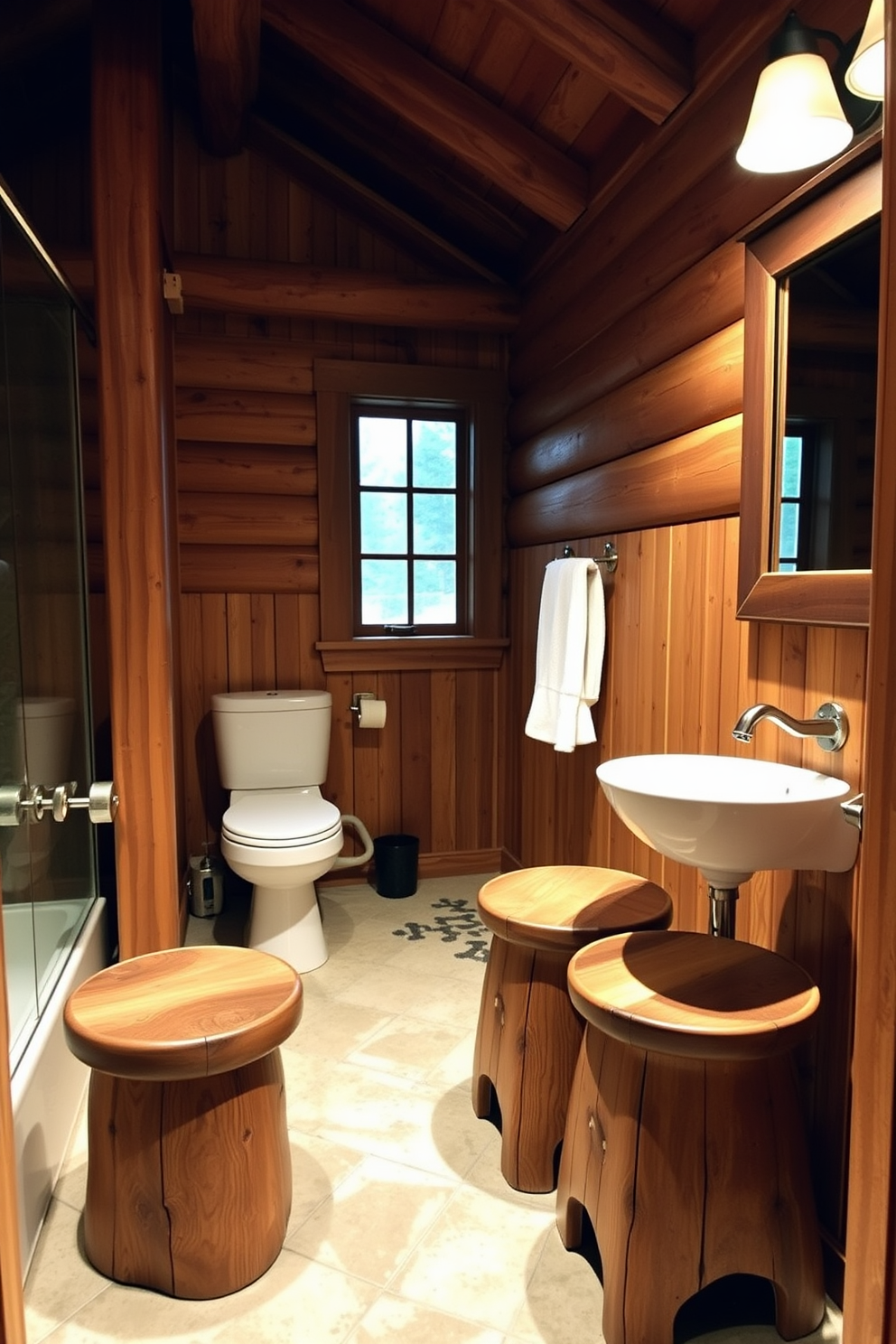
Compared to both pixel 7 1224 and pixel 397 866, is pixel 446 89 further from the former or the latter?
pixel 7 1224

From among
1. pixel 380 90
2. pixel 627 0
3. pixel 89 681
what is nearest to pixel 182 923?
pixel 89 681

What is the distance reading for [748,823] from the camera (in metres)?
1.34

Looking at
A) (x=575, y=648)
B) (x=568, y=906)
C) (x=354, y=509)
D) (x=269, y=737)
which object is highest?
(x=354, y=509)

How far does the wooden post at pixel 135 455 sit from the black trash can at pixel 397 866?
3.60ft

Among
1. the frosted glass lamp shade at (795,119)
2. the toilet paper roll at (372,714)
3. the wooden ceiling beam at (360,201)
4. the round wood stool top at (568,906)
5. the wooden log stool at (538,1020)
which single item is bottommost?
the wooden log stool at (538,1020)

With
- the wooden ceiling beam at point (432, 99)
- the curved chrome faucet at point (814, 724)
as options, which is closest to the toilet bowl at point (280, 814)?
the curved chrome faucet at point (814, 724)

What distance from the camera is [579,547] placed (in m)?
2.72

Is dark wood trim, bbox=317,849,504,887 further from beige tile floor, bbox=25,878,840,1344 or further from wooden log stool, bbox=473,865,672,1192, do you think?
wooden log stool, bbox=473,865,672,1192

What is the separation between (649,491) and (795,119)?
3.18 feet

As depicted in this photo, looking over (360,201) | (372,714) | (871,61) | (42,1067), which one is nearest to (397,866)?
(372,714)

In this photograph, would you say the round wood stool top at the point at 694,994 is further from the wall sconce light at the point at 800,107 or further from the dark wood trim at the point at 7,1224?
the wall sconce light at the point at 800,107

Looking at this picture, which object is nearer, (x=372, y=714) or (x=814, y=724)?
(x=814, y=724)

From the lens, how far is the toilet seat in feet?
8.34

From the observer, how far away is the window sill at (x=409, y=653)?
332cm
